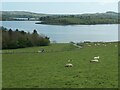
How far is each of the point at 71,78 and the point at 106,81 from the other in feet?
7.00

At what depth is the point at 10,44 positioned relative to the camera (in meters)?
68.5

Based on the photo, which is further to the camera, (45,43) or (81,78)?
(45,43)

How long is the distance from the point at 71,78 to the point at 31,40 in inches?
2265

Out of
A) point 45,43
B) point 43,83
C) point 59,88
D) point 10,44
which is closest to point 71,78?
point 43,83

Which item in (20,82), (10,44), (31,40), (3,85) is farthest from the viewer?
(31,40)

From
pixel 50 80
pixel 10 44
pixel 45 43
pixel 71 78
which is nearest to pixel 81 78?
pixel 71 78

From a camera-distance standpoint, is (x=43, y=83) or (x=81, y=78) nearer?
(x=43, y=83)

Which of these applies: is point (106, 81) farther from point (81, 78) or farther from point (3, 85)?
point (3, 85)

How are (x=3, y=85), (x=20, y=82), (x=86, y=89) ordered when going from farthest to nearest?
(x=20, y=82), (x=3, y=85), (x=86, y=89)

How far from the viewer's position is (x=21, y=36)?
2970 inches

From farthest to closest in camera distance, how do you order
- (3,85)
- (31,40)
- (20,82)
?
(31,40) → (20,82) → (3,85)

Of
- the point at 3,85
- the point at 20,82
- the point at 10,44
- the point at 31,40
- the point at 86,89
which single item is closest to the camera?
the point at 86,89

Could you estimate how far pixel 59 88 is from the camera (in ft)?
43.2

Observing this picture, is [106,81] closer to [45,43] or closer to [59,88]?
[59,88]
